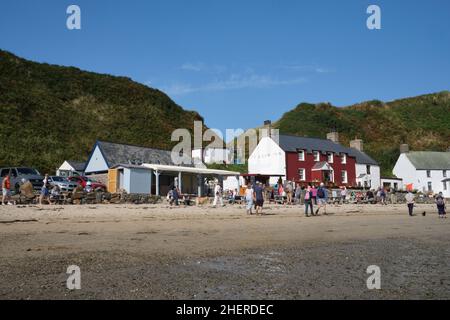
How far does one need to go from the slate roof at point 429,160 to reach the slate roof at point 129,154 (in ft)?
125

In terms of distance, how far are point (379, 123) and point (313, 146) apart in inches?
1688

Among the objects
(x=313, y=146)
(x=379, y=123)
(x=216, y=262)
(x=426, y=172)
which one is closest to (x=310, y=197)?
(x=216, y=262)

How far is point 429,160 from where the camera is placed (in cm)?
5822

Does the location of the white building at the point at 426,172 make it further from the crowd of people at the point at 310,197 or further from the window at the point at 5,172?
the window at the point at 5,172

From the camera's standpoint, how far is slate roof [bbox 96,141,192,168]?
117 ft

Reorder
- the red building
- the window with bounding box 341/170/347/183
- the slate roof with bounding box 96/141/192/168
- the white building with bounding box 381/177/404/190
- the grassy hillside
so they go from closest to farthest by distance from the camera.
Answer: the slate roof with bounding box 96/141/192/168 → the red building → the window with bounding box 341/170/347/183 → the white building with bounding box 381/177/404/190 → the grassy hillside

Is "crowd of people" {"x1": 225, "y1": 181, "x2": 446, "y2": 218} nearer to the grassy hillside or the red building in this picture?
the red building

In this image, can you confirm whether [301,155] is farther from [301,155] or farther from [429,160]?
[429,160]

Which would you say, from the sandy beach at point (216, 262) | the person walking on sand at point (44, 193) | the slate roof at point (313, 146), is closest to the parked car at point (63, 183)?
the person walking on sand at point (44, 193)

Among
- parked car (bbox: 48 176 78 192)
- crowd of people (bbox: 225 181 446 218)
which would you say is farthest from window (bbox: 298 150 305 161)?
parked car (bbox: 48 176 78 192)

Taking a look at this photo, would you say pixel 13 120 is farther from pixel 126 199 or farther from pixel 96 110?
pixel 126 199

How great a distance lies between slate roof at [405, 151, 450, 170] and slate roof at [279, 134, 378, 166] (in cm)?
812

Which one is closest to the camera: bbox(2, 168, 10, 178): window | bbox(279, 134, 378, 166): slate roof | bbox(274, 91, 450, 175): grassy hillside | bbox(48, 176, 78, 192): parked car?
bbox(2, 168, 10, 178): window

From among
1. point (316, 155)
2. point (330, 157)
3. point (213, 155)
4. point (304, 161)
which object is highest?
point (213, 155)
